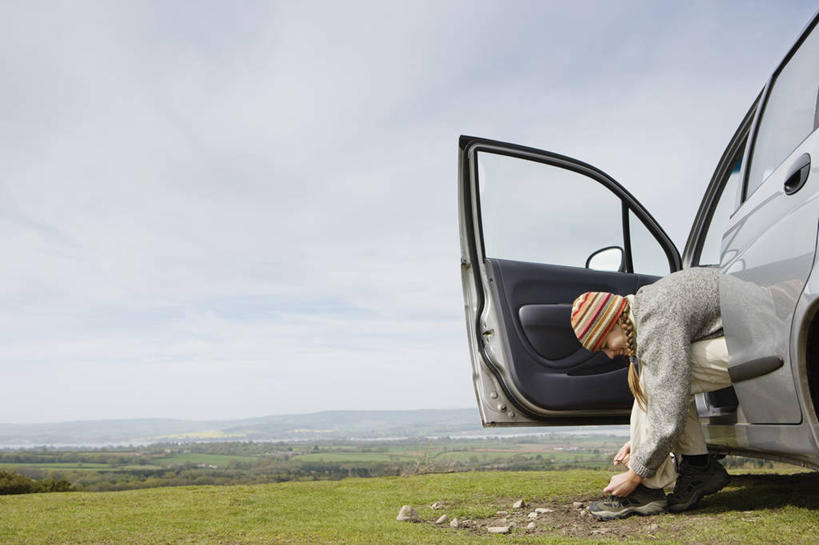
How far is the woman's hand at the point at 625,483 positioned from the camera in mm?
3010

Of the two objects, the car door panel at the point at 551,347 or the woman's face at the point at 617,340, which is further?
the car door panel at the point at 551,347

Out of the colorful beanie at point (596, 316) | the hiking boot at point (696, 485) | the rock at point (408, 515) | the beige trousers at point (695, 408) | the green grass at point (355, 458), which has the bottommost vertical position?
the green grass at point (355, 458)

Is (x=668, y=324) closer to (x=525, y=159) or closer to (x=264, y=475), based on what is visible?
(x=525, y=159)

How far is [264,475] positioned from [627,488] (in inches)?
167

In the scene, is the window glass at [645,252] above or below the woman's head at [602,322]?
above

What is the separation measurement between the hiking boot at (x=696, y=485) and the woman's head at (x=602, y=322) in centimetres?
70

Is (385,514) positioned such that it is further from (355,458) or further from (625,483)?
(355,458)

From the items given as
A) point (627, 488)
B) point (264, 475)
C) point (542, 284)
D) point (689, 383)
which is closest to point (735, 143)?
point (542, 284)

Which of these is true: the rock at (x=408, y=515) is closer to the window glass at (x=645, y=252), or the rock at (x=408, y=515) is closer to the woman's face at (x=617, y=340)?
the woman's face at (x=617, y=340)

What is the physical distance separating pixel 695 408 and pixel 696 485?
15.6 inches

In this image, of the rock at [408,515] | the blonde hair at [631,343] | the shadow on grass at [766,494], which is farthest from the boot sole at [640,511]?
the rock at [408,515]

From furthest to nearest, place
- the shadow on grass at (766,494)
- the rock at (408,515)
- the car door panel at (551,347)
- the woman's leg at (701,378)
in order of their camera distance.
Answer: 1. the car door panel at (551,347)
2. the rock at (408,515)
3. the shadow on grass at (766,494)
4. the woman's leg at (701,378)

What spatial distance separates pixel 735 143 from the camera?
3773 mm

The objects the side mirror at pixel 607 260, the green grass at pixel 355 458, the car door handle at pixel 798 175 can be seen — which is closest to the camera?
the car door handle at pixel 798 175
